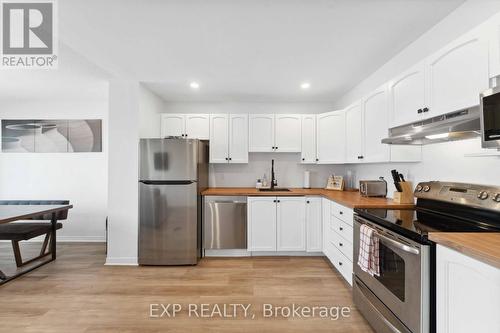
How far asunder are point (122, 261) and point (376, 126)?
3530 mm

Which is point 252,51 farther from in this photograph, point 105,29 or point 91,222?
point 91,222

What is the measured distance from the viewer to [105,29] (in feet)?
6.79

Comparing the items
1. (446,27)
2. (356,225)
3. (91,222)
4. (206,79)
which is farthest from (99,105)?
(446,27)

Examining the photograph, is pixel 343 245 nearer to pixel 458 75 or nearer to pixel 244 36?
pixel 458 75

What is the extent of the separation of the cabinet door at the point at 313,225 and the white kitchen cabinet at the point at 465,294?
211 cm

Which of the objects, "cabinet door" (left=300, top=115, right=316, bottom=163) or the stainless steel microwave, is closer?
the stainless steel microwave

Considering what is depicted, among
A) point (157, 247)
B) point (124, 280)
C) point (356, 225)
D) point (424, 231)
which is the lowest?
point (124, 280)

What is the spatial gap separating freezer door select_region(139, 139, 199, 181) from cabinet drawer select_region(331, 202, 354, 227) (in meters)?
1.90

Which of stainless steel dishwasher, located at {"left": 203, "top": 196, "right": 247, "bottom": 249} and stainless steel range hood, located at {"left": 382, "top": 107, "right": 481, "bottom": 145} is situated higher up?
stainless steel range hood, located at {"left": 382, "top": 107, "right": 481, "bottom": 145}

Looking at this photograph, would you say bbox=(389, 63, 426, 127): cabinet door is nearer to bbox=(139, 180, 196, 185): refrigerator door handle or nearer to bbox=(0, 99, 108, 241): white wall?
bbox=(139, 180, 196, 185): refrigerator door handle

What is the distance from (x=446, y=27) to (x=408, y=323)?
2.18m

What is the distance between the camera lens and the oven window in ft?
4.97

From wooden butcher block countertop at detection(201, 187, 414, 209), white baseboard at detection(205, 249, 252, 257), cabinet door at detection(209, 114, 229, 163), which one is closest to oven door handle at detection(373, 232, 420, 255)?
wooden butcher block countertop at detection(201, 187, 414, 209)

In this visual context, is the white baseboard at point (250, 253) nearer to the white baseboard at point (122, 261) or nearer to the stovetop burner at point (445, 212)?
the white baseboard at point (122, 261)
